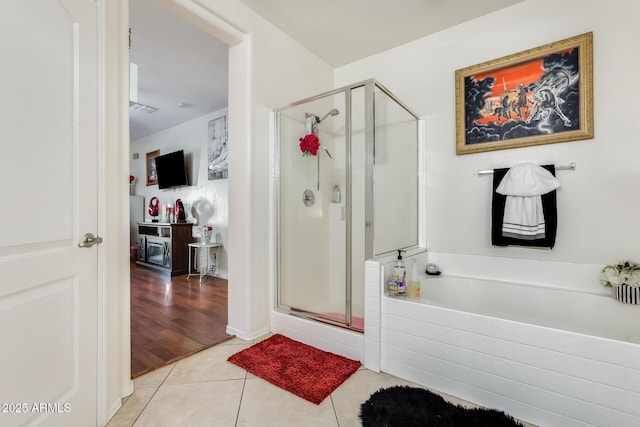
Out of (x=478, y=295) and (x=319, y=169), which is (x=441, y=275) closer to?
(x=478, y=295)

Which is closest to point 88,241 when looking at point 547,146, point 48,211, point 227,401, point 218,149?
point 48,211

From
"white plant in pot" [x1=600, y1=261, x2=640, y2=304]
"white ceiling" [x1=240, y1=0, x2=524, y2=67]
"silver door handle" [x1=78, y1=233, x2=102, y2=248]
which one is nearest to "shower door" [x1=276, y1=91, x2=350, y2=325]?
"white ceiling" [x1=240, y1=0, x2=524, y2=67]

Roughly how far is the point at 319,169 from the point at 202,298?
6.82 ft

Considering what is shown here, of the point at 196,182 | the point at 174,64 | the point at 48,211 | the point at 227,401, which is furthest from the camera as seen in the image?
the point at 196,182

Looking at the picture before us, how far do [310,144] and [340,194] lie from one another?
1.67 feet

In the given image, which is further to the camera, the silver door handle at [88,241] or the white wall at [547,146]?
the white wall at [547,146]

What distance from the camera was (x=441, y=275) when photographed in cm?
251

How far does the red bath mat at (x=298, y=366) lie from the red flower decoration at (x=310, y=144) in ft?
5.17

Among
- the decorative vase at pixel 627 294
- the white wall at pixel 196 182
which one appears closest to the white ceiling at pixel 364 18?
the decorative vase at pixel 627 294

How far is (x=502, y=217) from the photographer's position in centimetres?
228

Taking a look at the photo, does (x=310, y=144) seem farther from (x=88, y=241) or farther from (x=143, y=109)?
(x=143, y=109)

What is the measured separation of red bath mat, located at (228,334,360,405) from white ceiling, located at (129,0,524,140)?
103 inches

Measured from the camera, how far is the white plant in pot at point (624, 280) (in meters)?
1.75

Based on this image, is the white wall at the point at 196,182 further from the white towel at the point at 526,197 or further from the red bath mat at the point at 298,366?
the white towel at the point at 526,197
